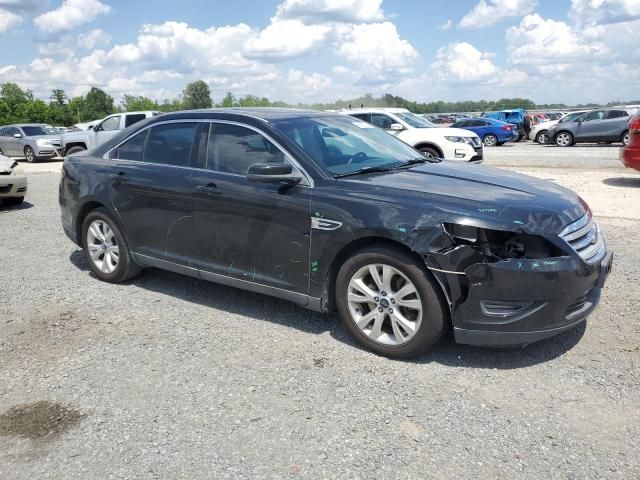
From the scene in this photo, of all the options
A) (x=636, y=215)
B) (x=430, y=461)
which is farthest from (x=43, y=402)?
(x=636, y=215)

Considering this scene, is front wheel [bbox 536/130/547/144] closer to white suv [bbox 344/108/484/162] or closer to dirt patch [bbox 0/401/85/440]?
white suv [bbox 344/108/484/162]

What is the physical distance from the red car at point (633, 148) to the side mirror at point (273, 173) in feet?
28.7

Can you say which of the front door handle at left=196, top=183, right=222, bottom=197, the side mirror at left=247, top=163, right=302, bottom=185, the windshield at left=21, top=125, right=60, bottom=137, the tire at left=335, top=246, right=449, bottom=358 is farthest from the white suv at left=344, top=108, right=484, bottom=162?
the windshield at left=21, top=125, right=60, bottom=137

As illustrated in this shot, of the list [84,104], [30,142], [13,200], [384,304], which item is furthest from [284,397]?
[84,104]

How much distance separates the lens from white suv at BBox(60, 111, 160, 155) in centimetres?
1856

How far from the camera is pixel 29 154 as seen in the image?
22.1 meters

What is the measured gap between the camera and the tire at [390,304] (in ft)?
12.0

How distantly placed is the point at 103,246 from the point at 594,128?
22.4m

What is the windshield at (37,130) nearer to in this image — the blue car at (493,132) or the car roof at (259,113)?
the blue car at (493,132)

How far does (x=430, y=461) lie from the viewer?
2.81 meters

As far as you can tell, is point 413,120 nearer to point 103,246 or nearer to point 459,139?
→ point 459,139

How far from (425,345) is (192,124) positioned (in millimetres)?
2795

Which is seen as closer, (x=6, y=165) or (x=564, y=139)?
(x=6, y=165)

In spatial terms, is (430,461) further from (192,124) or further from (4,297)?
(4,297)
